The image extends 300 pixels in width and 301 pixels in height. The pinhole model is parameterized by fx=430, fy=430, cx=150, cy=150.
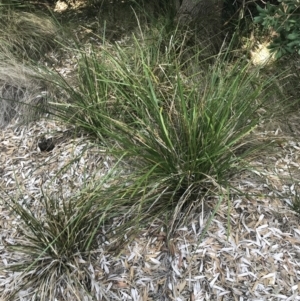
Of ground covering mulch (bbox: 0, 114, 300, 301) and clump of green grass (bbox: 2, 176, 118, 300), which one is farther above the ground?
clump of green grass (bbox: 2, 176, 118, 300)

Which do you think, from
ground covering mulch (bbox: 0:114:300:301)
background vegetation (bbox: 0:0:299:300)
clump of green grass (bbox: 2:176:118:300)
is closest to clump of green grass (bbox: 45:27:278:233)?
background vegetation (bbox: 0:0:299:300)

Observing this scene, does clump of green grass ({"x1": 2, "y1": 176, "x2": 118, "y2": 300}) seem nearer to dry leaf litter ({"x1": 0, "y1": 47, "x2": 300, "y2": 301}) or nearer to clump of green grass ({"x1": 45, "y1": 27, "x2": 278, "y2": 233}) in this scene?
dry leaf litter ({"x1": 0, "y1": 47, "x2": 300, "y2": 301})

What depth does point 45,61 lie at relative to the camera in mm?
3521

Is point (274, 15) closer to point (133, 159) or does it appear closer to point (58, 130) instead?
point (133, 159)

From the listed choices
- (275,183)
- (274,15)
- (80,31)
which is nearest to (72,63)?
(80,31)

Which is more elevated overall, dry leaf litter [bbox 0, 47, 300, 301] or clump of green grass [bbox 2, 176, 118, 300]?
clump of green grass [bbox 2, 176, 118, 300]

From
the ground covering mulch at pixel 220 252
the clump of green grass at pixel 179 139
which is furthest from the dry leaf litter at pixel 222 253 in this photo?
the clump of green grass at pixel 179 139

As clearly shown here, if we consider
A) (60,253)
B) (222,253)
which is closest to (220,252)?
(222,253)

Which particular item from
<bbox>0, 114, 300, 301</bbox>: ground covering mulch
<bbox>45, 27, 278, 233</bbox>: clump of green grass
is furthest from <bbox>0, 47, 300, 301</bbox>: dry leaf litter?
<bbox>45, 27, 278, 233</bbox>: clump of green grass

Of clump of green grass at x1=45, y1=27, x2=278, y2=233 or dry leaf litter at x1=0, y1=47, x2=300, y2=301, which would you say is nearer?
dry leaf litter at x1=0, y1=47, x2=300, y2=301

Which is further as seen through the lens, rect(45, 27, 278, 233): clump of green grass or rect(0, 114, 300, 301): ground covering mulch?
rect(45, 27, 278, 233): clump of green grass

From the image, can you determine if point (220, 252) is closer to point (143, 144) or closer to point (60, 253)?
point (143, 144)

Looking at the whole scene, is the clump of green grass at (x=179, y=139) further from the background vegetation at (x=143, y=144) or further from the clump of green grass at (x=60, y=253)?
the clump of green grass at (x=60, y=253)

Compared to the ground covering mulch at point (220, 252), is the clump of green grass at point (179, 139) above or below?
above
